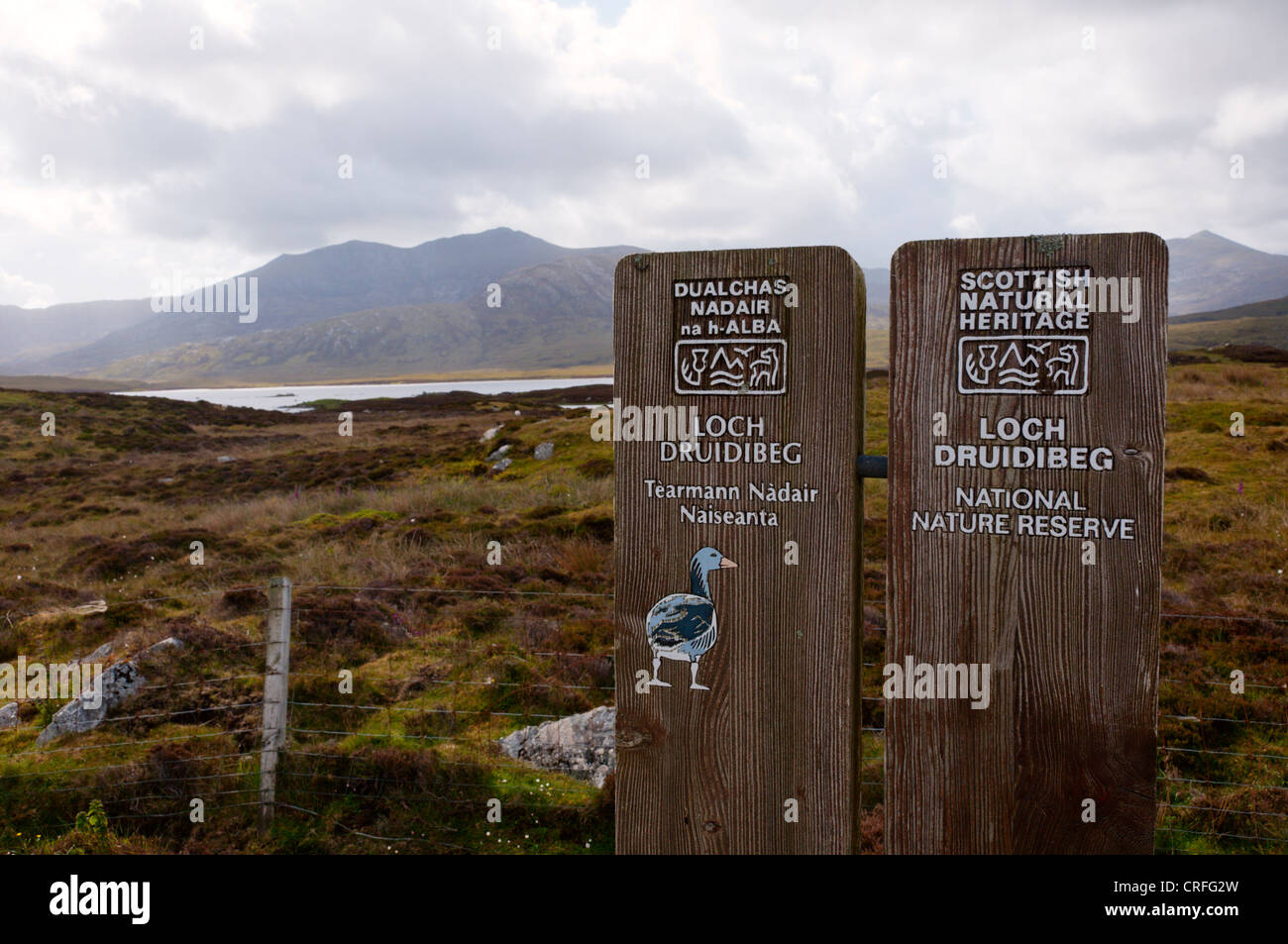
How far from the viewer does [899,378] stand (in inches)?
88.5

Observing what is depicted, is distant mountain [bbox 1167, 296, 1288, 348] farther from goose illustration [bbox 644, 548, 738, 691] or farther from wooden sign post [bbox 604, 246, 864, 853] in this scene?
goose illustration [bbox 644, 548, 738, 691]

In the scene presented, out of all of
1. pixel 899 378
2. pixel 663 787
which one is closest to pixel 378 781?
pixel 663 787

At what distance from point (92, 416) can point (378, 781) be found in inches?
1612

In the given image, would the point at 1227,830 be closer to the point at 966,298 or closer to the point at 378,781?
the point at 966,298

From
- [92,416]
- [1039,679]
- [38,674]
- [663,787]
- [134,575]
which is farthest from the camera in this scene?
[92,416]

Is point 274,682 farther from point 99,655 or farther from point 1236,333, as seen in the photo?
point 1236,333

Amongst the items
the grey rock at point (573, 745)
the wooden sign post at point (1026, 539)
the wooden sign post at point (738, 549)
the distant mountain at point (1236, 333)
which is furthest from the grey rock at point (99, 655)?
the distant mountain at point (1236, 333)

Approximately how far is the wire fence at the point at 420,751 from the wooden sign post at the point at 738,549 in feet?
7.39

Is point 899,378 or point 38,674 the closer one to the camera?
point 899,378

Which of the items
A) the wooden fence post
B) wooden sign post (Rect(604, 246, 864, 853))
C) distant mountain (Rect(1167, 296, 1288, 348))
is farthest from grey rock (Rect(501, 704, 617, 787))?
distant mountain (Rect(1167, 296, 1288, 348))

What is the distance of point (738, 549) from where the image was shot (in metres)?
2.45

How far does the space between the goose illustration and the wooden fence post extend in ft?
11.1

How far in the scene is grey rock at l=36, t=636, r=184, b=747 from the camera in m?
5.80

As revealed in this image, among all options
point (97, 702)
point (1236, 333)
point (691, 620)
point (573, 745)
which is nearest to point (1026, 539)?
point (691, 620)
